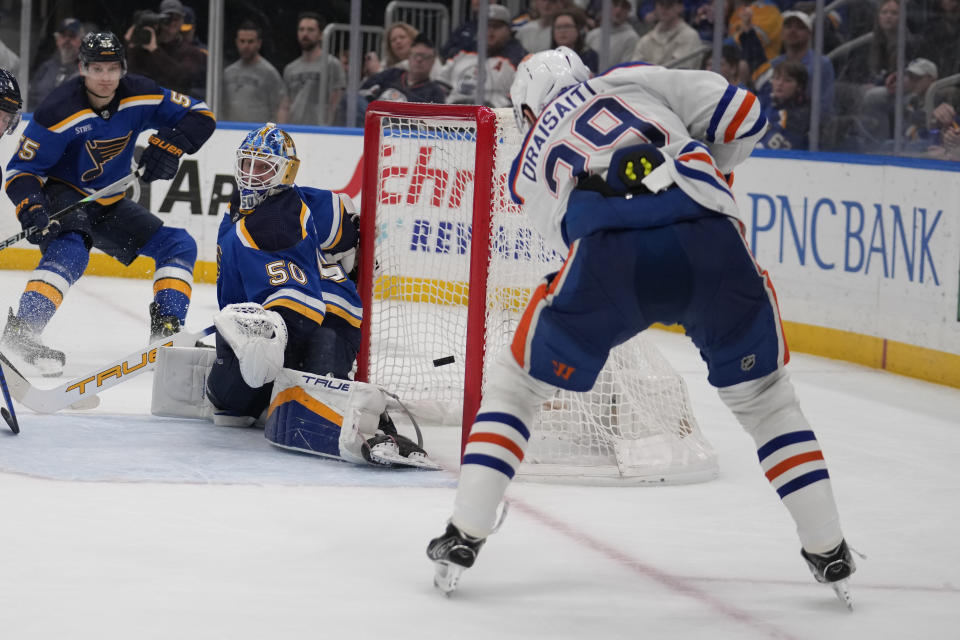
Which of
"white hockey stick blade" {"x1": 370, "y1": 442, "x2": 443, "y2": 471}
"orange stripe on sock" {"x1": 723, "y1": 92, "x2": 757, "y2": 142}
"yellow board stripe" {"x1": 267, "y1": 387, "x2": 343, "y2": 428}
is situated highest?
"orange stripe on sock" {"x1": 723, "y1": 92, "x2": 757, "y2": 142}

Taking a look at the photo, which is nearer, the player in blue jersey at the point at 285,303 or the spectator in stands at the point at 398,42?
the player in blue jersey at the point at 285,303

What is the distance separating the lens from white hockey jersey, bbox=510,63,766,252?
2324 millimetres

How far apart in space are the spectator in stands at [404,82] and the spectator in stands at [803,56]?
1.86m

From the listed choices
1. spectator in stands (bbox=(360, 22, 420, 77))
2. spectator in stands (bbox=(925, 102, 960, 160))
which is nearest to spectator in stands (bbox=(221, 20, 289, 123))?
spectator in stands (bbox=(360, 22, 420, 77))

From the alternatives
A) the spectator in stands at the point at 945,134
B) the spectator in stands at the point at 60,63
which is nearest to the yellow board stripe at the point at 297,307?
the spectator in stands at the point at 945,134

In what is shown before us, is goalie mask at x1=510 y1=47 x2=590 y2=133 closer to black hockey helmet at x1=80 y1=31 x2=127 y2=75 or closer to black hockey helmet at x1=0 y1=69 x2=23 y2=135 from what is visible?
black hockey helmet at x1=0 y1=69 x2=23 y2=135

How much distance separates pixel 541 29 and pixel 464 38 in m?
0.46

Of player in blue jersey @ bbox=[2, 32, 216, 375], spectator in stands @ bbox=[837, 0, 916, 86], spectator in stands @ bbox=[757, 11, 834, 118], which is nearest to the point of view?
player in blue jersey @ bbox=[2, 32, 216, 375]

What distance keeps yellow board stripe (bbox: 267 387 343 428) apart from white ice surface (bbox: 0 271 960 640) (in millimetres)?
120

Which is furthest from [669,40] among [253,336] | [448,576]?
[448,576]

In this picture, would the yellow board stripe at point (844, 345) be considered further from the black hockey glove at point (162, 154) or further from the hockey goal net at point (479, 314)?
the black hockey glove at point (162, 154)

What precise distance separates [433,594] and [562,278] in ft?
1.94

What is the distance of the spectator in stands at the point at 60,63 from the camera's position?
7629 mm

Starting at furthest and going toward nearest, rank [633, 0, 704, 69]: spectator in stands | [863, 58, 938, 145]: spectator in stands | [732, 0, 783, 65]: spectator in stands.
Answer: [633, 0, 704, 69]: spectator in stands, [732, 0, 783, 65]: spectator in stands, [863, 58, 938, 145]: spectator in stands
